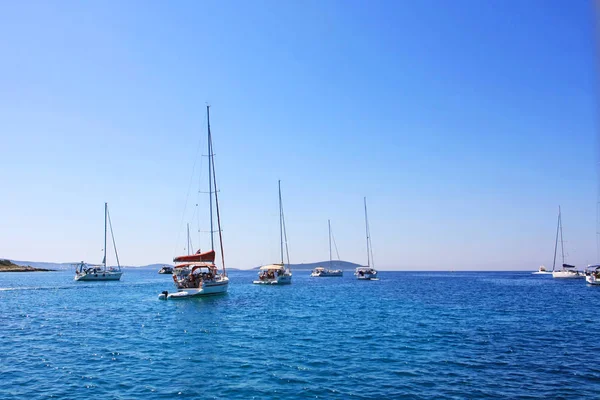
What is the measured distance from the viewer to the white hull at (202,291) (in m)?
52.4

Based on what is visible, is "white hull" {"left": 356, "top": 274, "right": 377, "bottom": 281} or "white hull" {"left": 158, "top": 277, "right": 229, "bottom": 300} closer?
"white hull" {"left": 158, "top": 277, "right": 229, "bottom": 300}

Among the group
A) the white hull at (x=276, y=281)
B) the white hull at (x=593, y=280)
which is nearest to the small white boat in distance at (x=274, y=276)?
the white hull at (x=276, y=281)

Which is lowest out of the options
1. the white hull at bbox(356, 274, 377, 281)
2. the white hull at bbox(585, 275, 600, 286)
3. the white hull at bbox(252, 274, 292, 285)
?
the white hull at bbox(356, 274, 377, 281)

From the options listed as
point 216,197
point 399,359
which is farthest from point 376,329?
point 216,197

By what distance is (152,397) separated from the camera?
53.6ft

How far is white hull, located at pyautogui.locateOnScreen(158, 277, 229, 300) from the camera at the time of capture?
52.4 metres

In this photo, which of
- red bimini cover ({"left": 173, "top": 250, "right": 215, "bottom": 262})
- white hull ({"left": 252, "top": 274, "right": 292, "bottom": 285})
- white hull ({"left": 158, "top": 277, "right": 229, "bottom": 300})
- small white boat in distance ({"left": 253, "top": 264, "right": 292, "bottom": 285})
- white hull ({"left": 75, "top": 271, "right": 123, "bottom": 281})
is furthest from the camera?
white hull ({"left": 75, "top": 271, "right": 123, "bottom": 281})

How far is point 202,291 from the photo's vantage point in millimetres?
53969

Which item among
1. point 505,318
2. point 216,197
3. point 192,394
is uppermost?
point 216,197

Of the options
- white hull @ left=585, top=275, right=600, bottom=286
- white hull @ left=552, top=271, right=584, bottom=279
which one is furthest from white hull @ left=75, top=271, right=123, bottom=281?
white hull @ left=552, top=271, right=584, bottom=279

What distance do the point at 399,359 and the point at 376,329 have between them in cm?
962

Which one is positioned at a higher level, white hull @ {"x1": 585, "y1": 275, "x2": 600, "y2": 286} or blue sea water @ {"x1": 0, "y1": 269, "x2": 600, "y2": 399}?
blue sea water @ {"x1": 0, "y1": 269, "x2": 600, "y2": 399}

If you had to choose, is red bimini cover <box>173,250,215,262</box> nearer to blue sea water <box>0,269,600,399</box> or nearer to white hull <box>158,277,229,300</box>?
white hull <box>158,277,229,300</box>

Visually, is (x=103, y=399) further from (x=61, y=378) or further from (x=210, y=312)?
(x=210, y=312)
